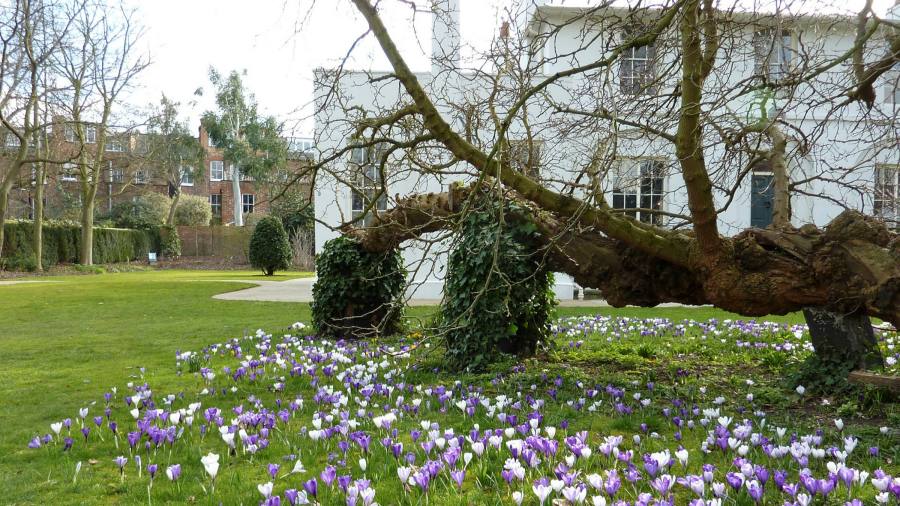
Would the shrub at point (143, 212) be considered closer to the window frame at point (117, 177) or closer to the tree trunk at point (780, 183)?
the window frame at point (117, 177)

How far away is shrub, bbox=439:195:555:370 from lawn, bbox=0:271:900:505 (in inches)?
12.8

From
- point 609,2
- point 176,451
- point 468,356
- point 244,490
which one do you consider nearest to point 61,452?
point 176,451

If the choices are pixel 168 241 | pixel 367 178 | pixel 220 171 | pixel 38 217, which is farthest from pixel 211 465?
pixel 220 171

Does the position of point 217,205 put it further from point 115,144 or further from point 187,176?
point 115,144

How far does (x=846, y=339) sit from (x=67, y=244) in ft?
115

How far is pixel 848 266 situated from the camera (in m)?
4.43

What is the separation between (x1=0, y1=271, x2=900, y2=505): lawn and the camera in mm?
3025

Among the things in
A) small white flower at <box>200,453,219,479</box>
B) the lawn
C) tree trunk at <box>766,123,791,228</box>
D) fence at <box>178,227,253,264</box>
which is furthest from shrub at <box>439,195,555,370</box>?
fence at <box>178,227,253,264</box>

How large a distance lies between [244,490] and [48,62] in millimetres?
26684

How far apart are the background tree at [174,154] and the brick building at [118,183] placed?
56 cm

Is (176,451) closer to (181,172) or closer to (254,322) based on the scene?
(254,322)

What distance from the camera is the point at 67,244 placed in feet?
105

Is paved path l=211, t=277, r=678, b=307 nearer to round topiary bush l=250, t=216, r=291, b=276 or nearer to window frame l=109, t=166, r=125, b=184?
round topiary bush l=250, t=216, r=291, b=276

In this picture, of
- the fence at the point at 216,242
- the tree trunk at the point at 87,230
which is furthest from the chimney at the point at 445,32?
the fence at the point at 216,242
